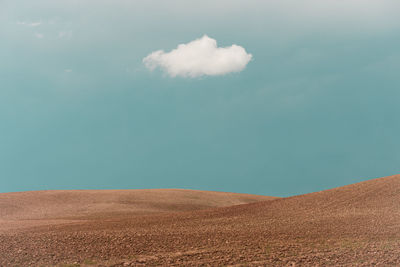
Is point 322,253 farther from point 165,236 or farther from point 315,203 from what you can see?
point 315,203

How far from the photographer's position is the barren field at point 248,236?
39.3 feet

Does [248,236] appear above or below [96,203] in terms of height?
below

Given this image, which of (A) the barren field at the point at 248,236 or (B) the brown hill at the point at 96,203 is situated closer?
(A) the barren field at the point at 248,236

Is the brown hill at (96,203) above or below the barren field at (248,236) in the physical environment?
above

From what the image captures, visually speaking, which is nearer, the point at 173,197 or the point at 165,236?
the point at 165,236

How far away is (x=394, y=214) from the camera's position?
1822 cm

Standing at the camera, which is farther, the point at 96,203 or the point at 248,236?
the point at 96,203

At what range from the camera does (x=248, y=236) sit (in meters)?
15.1

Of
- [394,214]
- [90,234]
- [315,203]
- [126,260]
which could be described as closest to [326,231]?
[394,214]

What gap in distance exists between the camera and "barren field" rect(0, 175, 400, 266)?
11984 mm

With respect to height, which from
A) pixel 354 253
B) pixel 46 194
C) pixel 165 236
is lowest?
pixel 354 253

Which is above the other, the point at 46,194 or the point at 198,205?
the point at 46,194

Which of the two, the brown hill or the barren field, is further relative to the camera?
the brown hill

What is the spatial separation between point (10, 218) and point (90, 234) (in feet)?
46.0
